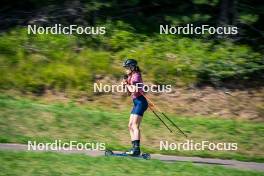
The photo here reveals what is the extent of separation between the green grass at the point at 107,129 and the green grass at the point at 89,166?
5.50 ft

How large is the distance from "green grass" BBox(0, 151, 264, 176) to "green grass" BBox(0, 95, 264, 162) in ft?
5.50

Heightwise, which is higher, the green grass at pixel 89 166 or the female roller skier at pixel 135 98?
the female roller skier at pixel 135 98

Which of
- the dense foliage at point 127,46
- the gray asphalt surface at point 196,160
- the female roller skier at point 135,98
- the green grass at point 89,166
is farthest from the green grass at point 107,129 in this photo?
the dense foliage at point 127,46

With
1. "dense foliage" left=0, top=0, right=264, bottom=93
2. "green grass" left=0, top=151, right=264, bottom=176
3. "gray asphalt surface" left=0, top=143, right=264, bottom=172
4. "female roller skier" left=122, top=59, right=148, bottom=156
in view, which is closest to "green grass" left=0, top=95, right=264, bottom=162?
"gray asphalt surface" left=0, top=143, right=264, bottom=172

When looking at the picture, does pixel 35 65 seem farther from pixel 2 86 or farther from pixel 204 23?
pixel 204 23

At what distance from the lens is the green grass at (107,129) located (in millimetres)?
12656

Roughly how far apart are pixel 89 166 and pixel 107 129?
3.43 metres

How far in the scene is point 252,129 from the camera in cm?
1416

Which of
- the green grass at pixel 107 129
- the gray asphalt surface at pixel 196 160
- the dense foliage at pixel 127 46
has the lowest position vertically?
the gray asphalt surface at pixel 196 160

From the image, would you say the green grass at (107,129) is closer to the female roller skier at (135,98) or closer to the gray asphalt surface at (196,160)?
the gray asphalt surface at (196,160)

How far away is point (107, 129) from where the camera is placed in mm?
13438

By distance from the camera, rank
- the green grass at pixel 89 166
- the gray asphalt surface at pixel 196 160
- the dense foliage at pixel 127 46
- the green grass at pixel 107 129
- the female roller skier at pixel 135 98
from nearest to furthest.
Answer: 1. the green grass at pixel 89 166
2. the female roller skier at pixel 135 98
3. the gray asphalt surface at pixel 196 160
4. the green grass at pixel 107 129
5. the dense foliage at pixel 127 46

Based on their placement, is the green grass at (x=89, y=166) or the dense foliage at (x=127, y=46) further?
the dense foliage at (x=127, y=46)

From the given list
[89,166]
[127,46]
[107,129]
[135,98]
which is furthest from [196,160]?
[127,46]
